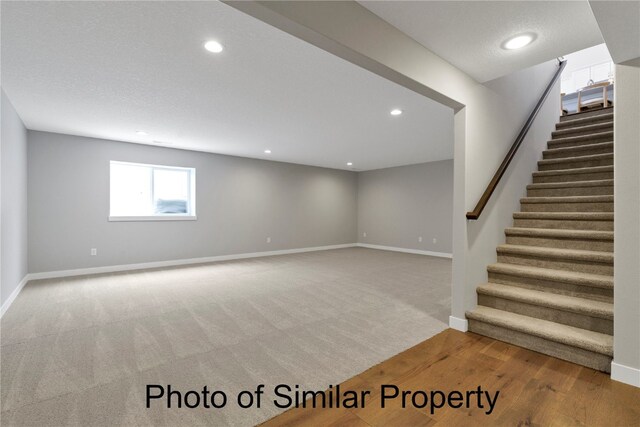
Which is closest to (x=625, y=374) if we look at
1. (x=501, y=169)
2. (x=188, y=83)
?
(x=501, y=169)

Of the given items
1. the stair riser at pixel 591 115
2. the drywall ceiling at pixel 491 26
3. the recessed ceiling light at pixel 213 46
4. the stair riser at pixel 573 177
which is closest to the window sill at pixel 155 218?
the recessed ceiling light at pixel 213 46

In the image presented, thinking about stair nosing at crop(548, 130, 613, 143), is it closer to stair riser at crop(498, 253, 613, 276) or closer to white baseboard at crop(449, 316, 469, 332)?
stair riser at crop(498, 253, 613, 276)

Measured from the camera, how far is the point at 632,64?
5.79ft

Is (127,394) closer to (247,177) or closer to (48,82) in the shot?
(48,82)

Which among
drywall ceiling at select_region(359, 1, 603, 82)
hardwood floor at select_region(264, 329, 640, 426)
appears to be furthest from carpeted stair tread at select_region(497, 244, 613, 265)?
drywall ceiling at select_region(359, 1, 603, 82)

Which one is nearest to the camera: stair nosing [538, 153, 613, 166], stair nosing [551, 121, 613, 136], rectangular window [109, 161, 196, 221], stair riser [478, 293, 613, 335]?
stair riser [478, 293, 613, 335]

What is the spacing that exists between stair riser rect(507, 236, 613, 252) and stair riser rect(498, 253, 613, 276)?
21 centimetres

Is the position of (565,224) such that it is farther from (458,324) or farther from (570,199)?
(458,324)

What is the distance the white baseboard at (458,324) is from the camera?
2590 mm

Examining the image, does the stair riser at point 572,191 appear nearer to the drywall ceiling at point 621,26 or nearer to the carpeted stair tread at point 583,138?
the carpeted stair tread at point 583,138

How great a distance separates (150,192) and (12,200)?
2.25 m

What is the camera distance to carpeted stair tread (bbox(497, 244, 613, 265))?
234 centimetres

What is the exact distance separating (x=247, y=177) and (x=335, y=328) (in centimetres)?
484

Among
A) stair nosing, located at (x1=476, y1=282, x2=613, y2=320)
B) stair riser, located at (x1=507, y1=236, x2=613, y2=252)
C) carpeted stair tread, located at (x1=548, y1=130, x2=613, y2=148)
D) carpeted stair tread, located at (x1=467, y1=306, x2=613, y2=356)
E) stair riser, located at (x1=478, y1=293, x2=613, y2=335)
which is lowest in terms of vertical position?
carpeted stair tread, located at (x1=467, y1=306, x2=613, y2=356)
